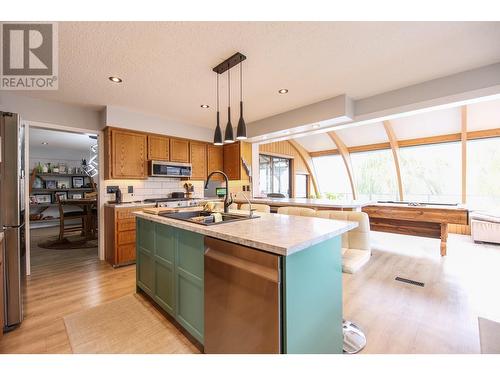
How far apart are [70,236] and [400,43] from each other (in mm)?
7431

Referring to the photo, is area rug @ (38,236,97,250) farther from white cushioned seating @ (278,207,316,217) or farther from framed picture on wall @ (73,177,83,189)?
white cushioned seating @ (278,207,316,217)

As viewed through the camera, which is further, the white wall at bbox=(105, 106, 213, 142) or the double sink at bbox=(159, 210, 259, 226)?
the white wall at bbox=(105, 106, 213, 142)

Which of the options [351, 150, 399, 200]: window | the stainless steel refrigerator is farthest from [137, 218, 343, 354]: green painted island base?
[351, 150, 399, 200]: window

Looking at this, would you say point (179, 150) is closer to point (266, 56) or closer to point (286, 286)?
point (266, 56)

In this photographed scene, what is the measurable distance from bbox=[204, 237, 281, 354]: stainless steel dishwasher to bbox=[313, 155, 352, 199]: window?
7.15 meters

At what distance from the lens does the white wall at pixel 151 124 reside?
3.67 meters

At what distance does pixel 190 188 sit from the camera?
4938 millimetres

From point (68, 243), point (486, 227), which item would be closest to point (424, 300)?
point (486, 227)

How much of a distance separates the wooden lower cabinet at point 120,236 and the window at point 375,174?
23.2ft

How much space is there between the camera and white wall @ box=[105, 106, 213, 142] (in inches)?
144

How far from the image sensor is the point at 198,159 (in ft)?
16.1

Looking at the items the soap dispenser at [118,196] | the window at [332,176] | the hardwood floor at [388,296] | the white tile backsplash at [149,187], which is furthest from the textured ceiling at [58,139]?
the window at [332,176]

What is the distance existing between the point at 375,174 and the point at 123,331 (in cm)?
784

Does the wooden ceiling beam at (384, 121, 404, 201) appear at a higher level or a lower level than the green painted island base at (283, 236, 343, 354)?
higher
